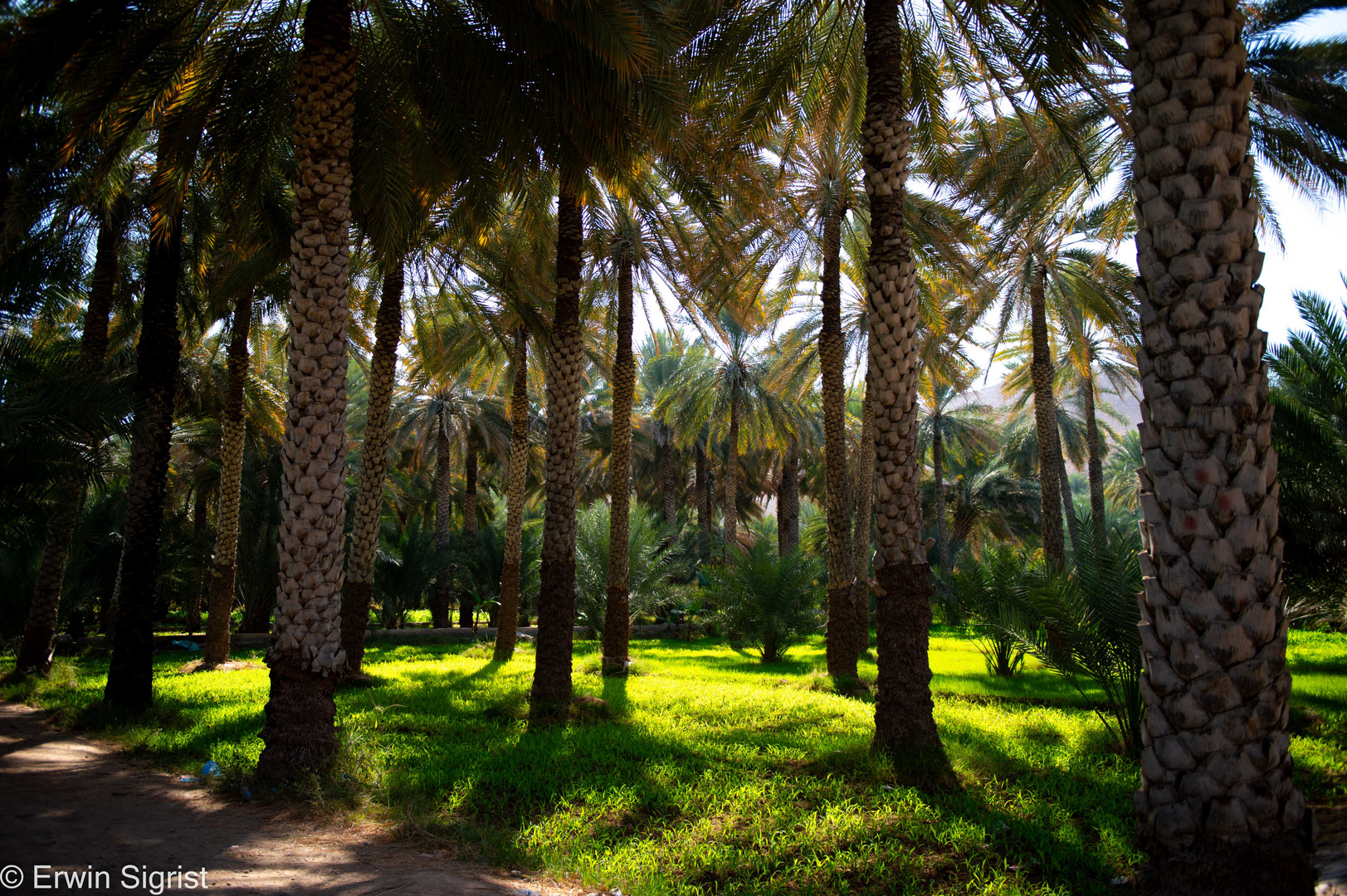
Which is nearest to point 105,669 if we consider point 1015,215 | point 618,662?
point 618,662

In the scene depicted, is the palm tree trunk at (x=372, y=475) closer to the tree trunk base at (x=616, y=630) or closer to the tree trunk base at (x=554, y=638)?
the tree trunk base at (x=554, y=638)

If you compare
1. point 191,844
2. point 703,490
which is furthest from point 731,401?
point 191,844

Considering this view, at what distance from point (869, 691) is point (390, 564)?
16133 mm

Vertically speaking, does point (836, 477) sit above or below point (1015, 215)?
below

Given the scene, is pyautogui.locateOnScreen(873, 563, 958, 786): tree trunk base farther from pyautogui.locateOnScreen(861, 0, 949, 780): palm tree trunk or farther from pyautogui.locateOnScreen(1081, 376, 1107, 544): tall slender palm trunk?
pyautogui.locateOnScreen(1081, 376, 1107, 544): tall slender palm trunk

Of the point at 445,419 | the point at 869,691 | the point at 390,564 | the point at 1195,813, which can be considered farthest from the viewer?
the point at 445,419

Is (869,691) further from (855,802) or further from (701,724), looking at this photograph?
(855,802)

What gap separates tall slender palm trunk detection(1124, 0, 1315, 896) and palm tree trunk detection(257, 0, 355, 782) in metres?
6.20

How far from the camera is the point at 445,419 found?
89.7 feet

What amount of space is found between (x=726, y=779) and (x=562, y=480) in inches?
177

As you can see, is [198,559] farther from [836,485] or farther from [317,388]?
[836,485]

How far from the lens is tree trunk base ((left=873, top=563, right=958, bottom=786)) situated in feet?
22.7

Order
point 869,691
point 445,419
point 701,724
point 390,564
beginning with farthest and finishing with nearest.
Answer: point 445,419 < point 390,564 < point 869,691 < point 701,724

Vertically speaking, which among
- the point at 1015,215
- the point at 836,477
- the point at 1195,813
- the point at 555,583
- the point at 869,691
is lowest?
the point at 869,691
